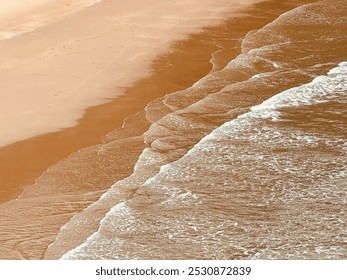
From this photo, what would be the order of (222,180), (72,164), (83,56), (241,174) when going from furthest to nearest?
(83,56), (72,164), (241,174), (222,180)

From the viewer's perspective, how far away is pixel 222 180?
8367 mm

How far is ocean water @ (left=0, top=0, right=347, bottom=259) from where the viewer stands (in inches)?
290

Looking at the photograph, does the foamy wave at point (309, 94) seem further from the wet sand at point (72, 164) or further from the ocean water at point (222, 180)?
the wet sand at point (72, 164)

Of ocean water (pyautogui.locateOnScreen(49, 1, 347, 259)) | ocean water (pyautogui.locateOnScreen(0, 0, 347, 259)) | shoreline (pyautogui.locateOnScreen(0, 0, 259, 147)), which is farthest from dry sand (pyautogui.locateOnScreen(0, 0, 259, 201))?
ocean water (pyautogui.locateOnScreen(49, 1, 347, 259))

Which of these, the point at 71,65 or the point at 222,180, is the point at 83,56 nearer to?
the point at 71,65

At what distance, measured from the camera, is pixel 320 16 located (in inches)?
553

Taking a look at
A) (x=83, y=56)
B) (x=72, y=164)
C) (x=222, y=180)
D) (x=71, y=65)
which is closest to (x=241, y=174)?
(x=222, y=180)

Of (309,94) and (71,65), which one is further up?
(71,65)

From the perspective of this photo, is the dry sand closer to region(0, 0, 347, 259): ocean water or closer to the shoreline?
the shoreline

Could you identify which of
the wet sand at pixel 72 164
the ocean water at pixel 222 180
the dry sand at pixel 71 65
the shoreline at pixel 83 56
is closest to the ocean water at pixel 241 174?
the ocean water at pixel 222 180
